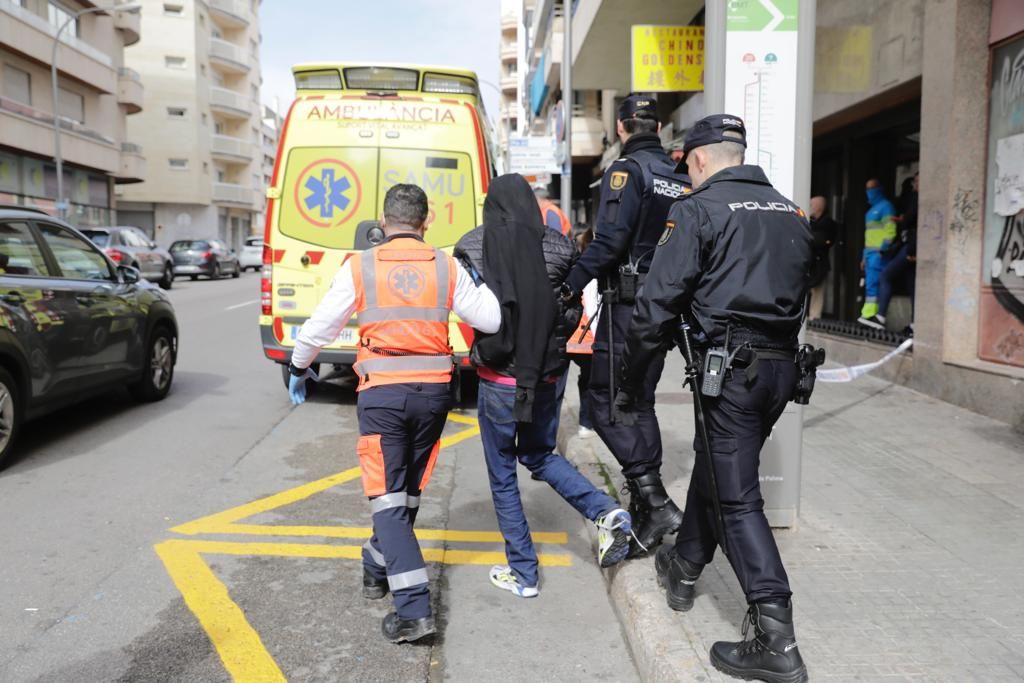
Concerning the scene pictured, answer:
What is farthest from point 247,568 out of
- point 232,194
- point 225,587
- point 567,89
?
point 232,194

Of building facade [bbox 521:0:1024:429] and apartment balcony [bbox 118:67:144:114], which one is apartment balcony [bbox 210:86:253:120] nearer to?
apartment balcony [bbox 118:67:144:114]

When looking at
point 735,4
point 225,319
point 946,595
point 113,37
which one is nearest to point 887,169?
point 735,4

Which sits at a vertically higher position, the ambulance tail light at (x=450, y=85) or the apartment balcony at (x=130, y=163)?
the apartment balcony at (x=130, y=163)

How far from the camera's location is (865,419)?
7148 mm

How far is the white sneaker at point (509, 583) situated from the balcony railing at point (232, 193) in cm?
5685

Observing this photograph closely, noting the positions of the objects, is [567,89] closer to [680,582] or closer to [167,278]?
[680,582]

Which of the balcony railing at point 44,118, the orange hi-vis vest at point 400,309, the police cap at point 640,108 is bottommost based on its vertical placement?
the orange hi-vis vest at point 400,309

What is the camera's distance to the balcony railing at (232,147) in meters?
57.7

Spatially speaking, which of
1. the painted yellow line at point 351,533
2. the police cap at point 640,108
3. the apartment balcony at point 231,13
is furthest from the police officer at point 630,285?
the apartment balcony at point 231,13

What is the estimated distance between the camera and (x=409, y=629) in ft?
11.4

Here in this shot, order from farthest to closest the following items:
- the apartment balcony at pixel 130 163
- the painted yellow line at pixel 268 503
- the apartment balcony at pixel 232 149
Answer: the apartment balcony at pixel 232 149 < the apartment balcony at pixel 130 163 < the painted yellow line at pixel 268 503

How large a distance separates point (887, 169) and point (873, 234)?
132cm

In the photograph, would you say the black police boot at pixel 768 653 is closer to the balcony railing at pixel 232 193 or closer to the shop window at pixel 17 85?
the shop window at pixel 17 85

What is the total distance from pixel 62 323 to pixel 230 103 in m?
56.8
